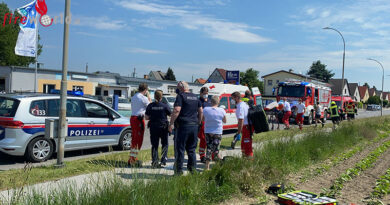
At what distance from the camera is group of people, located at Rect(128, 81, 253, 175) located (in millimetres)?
6191

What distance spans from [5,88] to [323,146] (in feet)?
115

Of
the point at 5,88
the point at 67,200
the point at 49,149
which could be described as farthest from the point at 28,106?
the point at 5,88

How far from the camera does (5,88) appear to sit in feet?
115

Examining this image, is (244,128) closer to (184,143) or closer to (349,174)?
(184,143)

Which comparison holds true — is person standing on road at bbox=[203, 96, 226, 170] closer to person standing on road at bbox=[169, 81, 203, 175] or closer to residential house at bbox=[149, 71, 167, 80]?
person standing on road at bbox=[169, 81, 203, 175]

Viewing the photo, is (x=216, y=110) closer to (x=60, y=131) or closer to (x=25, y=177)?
(x=60, y=131)

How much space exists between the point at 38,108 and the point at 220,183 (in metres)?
5.18

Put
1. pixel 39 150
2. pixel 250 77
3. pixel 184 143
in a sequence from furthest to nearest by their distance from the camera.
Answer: pixel 250 77 < pixel 39 150 < pixel 184 143

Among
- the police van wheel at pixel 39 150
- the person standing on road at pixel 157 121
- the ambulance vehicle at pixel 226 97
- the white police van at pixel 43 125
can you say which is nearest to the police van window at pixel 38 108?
the white police van at pixel 43 125

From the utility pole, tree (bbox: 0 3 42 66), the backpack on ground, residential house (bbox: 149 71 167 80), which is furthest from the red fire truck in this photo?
residential house (bbox: 149 71 167 80)

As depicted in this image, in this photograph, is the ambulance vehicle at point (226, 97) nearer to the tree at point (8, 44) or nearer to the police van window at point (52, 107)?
the police van window at point (52, 107)

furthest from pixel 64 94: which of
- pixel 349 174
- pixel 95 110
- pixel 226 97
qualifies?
pixel 226 97

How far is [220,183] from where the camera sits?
547cm

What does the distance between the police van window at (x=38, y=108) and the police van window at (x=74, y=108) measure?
631 mm
